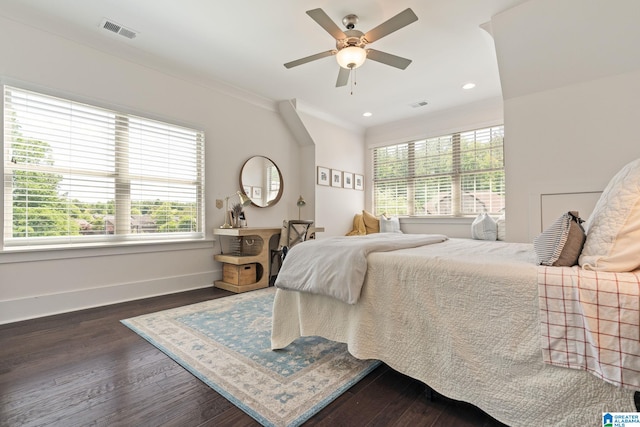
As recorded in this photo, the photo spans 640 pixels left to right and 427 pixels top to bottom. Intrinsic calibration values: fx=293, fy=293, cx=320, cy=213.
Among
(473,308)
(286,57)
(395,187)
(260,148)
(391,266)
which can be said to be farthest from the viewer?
(395,187)

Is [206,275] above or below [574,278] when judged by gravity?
below

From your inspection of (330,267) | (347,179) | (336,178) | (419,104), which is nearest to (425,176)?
(419,104)

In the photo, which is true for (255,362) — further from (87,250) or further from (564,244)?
(87,250)

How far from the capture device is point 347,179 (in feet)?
17.7

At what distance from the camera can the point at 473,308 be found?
1.26 metres

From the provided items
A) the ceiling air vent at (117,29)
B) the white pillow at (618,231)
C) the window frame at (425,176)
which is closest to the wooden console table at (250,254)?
the ceiling air vent at (117,29)

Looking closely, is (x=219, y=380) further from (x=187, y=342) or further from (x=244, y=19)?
(x=244, y=19)

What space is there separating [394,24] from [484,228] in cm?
311

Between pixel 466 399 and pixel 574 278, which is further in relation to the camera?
pixel 466 399

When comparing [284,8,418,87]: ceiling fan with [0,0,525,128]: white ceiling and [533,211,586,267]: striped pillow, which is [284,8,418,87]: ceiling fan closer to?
[0,0,525,128]: white ceiling

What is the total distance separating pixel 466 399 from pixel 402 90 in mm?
3812

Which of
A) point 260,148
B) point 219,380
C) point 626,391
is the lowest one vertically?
point 219,380

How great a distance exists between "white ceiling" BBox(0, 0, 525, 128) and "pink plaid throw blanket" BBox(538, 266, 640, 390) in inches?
93.9

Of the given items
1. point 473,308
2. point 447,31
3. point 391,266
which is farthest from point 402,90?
point 473,308
